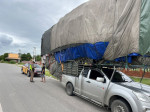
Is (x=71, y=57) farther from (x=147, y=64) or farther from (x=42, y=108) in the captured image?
(x=147, y=64)

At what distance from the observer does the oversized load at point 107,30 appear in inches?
144

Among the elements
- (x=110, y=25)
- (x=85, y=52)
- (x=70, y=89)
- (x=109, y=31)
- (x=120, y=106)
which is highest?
(x=110, y=25)

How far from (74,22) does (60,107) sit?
4356 mm

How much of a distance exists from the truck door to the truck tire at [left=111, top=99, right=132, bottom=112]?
57 cm

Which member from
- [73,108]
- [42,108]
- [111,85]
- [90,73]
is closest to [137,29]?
[111,85]

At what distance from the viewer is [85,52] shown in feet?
18.7

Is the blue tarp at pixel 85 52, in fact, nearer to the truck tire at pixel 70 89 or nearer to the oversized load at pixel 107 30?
the oversized load at pixel 107 30

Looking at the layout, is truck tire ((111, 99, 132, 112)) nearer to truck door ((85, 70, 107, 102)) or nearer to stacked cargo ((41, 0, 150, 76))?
truck door ((85, 70, 107, 102))

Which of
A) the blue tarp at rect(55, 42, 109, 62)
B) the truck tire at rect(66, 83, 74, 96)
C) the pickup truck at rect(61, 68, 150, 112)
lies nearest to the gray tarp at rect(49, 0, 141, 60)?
the blue tarp at rect(55, 42, 109, 62)

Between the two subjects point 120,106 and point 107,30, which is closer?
point 120,106

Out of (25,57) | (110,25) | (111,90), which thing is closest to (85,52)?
(110,25)

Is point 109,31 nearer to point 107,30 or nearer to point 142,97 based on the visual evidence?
point 107,30

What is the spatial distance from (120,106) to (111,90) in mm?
553

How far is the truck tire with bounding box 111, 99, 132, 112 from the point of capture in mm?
3340
